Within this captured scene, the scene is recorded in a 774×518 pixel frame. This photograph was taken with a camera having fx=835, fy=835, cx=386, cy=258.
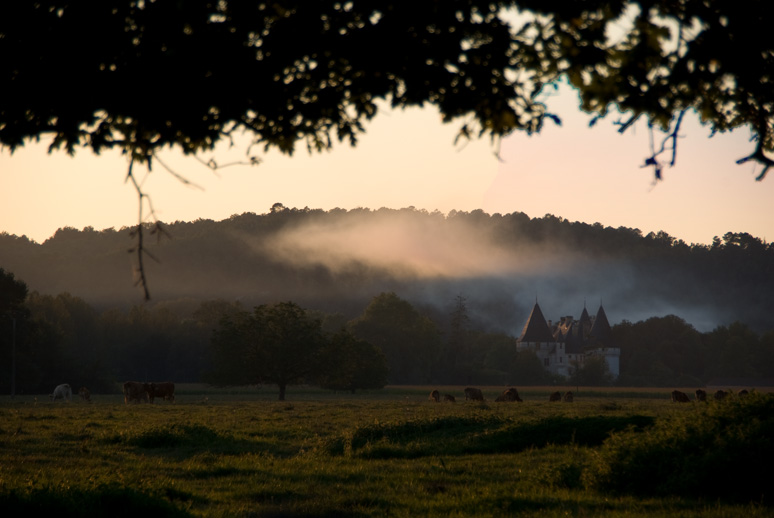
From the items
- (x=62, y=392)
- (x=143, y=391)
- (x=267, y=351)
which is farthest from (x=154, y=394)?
(x=267, y=351)

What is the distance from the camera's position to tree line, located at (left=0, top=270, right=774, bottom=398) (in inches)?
2594

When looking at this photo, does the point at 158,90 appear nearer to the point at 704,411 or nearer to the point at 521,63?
the point at 521,63

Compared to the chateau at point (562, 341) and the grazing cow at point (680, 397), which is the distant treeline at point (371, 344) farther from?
the grazing cow at point (680, 397)

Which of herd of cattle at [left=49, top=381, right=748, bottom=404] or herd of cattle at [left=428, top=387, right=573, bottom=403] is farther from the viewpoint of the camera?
herd of cattle at [left=428, top=387, right=573, bottom=403]

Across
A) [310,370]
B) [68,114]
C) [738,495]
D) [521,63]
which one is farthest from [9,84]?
[310,370]

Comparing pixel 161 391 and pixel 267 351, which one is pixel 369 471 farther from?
pixel 267 351

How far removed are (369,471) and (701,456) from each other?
571cm

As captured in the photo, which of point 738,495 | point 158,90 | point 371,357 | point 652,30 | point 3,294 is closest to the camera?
point 652,30

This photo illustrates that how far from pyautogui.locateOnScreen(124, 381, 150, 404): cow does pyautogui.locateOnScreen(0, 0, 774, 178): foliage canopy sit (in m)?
42.6

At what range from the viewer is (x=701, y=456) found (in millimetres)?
11727

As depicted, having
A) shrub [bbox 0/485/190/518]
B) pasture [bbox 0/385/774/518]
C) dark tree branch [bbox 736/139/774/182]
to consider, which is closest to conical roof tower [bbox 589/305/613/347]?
pasture [bbox 0/385/774/518]

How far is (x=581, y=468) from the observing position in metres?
13.3

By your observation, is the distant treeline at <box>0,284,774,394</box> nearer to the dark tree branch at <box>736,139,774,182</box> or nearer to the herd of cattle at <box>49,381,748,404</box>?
the herd of cattle at <box>49,381,748,404</box>

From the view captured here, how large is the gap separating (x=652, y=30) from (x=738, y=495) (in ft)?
24.9
